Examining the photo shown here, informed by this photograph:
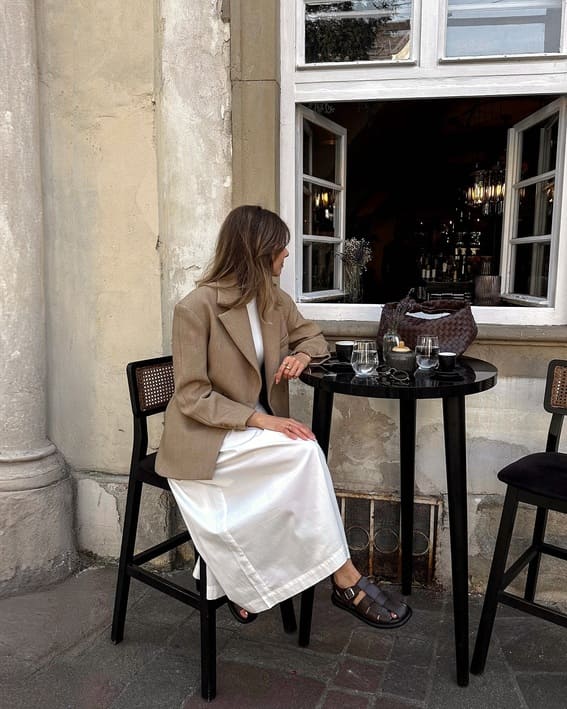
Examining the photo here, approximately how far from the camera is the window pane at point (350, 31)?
9.75 ft

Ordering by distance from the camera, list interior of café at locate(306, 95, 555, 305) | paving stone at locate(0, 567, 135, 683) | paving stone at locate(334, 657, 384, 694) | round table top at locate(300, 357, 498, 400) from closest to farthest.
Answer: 1. round table top at locate(300, 357, 498, 400)
2. paving stone at locate(334, 657, 384, 694)
3. paving stone at locate(0, 567, 135, 683)
4. interior of café at locate(306, 95, 555, 305)

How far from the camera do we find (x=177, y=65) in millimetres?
2900

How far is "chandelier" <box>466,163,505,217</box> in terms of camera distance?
5758mm

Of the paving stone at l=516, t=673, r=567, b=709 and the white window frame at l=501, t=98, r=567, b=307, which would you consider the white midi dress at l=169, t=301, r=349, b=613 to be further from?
the white window frame at l=501, t=98, r=567, b=307

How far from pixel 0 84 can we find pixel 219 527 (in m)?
2.19

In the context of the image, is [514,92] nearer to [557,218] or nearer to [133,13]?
[557,218]

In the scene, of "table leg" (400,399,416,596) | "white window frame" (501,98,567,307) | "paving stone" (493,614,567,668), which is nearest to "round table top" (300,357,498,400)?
"table leg" (400,399,416,596)

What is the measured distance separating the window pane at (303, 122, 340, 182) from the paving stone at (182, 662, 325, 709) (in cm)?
228

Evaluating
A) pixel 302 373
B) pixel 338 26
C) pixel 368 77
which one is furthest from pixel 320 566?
pixel 338 26

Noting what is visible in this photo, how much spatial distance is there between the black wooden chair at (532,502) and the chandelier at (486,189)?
3.49 metres

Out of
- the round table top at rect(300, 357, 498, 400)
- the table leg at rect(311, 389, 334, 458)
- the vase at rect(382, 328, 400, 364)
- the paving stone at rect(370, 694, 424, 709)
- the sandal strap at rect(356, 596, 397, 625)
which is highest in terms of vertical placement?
the vase at rect(382, 328, 400, 364)

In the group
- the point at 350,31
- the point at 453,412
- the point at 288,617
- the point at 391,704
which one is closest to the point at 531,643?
the point at 391,704

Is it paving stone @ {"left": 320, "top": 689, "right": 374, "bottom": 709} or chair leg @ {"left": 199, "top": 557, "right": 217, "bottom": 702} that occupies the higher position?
chair leg @ {"left": 199, "top": 557, "right": 217, "bottom": 702}

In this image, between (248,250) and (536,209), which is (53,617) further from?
(536,209)
